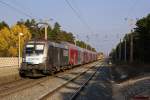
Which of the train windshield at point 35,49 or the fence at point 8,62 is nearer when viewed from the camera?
the train windshield at point 35,49

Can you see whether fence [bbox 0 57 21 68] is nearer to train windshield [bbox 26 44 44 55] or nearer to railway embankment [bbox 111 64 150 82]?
railway embankment [bbox 111 64 150 82]

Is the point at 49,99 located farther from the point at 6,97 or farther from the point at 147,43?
the point at 147,43

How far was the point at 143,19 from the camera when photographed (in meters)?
71.2

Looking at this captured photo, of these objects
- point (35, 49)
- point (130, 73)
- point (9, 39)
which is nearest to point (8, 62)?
point (35, 49)

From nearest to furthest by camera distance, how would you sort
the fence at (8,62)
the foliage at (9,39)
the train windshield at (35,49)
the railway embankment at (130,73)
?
the train windshield at (35,49)
the railway embankment at (130,73)
the fence at (8,62)
the foliage at (9,39)

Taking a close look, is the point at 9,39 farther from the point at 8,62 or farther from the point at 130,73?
the point at 130,73

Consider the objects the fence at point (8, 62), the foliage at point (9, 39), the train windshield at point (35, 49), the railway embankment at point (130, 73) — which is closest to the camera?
the train windshield at point (35, 49)

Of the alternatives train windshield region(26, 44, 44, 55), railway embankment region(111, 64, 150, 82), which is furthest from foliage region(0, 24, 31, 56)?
train windshield region(26, 44, 44, 55)

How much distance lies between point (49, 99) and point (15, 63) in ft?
114

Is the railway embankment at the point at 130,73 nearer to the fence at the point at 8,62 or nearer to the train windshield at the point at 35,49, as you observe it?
the train windshield at the point at 35,49

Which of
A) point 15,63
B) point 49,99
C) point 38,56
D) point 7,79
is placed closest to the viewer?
point 49,99

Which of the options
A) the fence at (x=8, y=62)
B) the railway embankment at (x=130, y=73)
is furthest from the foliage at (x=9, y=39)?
the railway embankment at (x=130, y=73)

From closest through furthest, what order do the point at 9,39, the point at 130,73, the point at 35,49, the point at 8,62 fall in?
1. the point at 35,49
2. the point at 130,73
3. the point at 8,62
4. the point at 9,39

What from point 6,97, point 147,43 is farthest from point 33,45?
point 147,43
